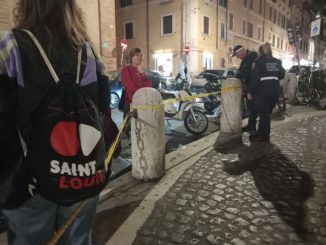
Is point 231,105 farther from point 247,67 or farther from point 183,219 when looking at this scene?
point 183,219

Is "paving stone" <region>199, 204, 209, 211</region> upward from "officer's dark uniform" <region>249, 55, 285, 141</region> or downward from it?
downward

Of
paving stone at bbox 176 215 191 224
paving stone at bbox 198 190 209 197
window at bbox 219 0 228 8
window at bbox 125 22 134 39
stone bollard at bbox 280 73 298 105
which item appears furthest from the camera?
window at bbox 125 22 134 39

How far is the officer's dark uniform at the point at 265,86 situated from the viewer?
6270mm

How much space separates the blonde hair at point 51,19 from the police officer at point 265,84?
532 centimetres

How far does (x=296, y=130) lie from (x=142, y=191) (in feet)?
16.4

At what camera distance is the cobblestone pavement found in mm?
2986

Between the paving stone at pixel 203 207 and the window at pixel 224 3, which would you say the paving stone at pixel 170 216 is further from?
the window at pixel 224 3

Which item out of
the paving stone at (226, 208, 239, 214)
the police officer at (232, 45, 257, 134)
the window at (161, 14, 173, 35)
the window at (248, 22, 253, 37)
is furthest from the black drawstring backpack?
the window at (248, 22, 253, 37)

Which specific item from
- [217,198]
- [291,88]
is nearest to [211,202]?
[217,198]

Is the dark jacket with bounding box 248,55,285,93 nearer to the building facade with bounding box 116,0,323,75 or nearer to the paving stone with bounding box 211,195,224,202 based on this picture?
the paving stone with bounding box 211,195,224,202

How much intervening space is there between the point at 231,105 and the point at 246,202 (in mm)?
3651

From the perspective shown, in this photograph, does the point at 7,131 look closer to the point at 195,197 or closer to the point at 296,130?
the point at 195,197

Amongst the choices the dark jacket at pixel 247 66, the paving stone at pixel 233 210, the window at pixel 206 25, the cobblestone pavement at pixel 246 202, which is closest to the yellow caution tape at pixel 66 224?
the cobblestone pavement at pixel 246 202

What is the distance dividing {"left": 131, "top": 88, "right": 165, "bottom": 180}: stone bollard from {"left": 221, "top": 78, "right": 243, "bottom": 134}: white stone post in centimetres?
306
